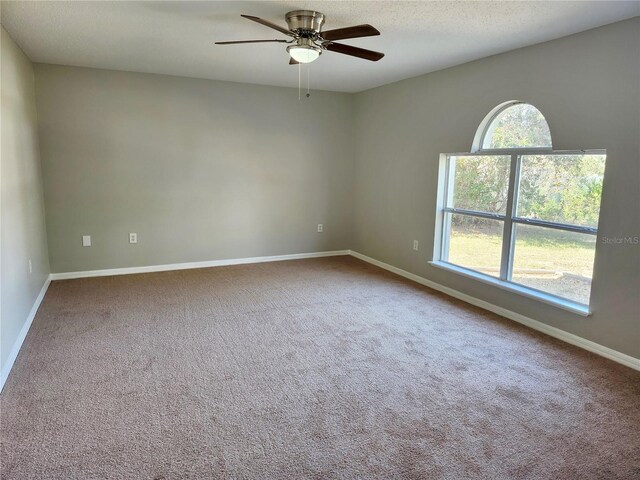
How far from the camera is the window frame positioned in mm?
3281

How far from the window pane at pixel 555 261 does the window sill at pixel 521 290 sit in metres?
0.07

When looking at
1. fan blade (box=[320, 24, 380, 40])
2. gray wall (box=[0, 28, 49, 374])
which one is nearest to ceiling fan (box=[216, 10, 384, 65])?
fan blade (box=[320, 24, 380, 40])

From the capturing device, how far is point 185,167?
5.16 m

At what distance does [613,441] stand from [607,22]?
105 inches

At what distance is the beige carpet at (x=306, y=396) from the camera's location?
6.29 ft

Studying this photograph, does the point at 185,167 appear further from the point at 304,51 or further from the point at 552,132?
the point at 552,132

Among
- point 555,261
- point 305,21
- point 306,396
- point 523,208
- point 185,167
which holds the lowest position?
point 306,396

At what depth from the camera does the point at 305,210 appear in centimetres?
596

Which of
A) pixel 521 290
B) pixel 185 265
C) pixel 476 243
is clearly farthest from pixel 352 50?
pixel 185 265

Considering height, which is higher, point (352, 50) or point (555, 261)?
point (352, 50)

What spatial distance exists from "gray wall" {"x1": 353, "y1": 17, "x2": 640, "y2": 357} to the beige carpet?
14.7 inches

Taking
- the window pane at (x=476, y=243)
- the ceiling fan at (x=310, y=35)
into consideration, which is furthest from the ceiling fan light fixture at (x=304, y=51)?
the window pane at (x=476, y=243)

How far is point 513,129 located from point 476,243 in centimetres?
116

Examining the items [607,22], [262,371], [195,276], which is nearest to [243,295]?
[195,276]
